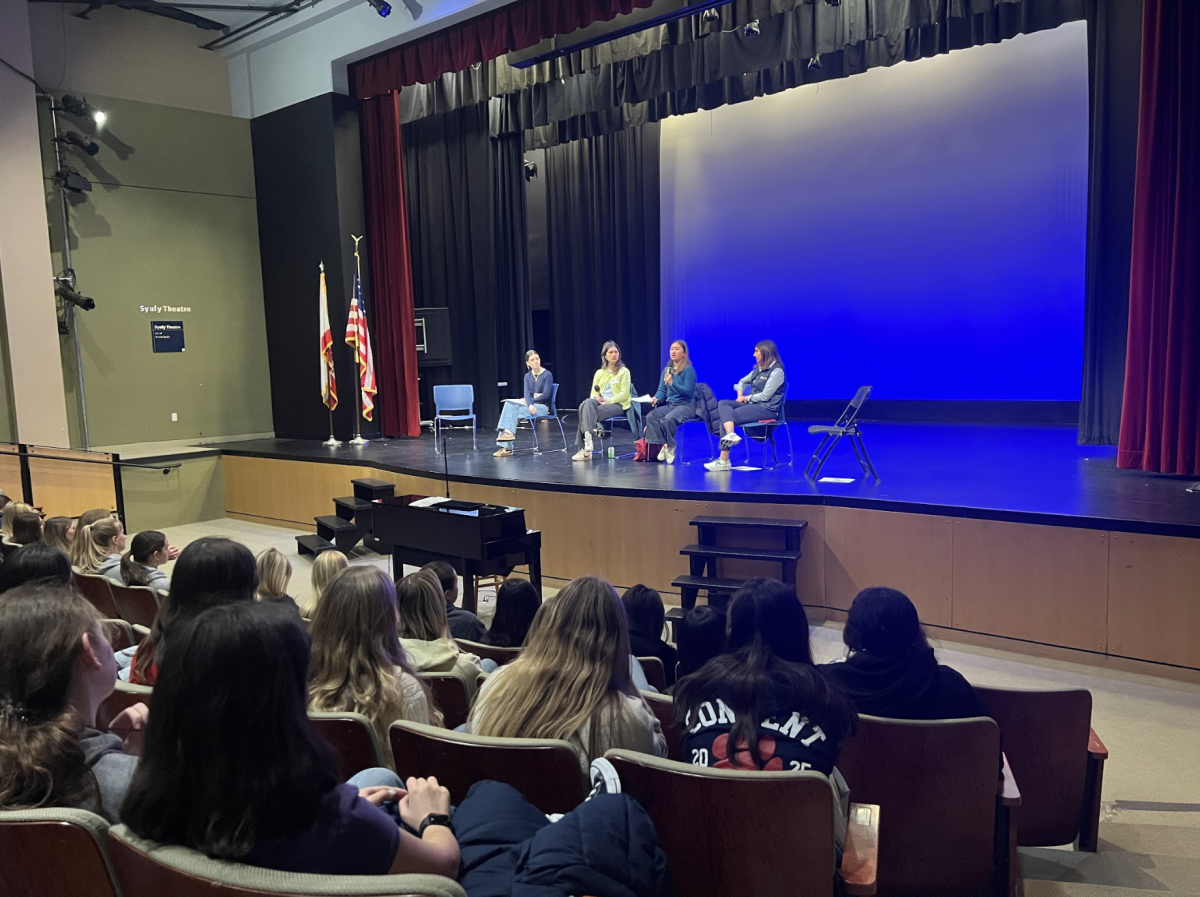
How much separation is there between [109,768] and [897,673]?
1720 mm

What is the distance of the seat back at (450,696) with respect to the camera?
245 cm

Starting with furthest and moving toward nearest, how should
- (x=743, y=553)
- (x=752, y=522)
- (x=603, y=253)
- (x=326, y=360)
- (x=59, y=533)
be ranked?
(x=603, y=253) < (x=326, y=360) < (x=752, y=522) < (x=743, y=553) < (x=59, y=533)

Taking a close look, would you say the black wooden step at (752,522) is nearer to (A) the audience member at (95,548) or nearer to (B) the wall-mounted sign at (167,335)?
(A) the audience member at (95,548)

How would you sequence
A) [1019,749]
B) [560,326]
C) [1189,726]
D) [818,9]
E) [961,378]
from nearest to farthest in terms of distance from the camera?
[1019,749], [1189,726], [818,9], [961,378], [560,326]

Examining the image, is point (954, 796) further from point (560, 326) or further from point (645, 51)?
point (560, 326)

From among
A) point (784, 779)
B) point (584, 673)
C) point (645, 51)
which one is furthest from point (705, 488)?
point (645, 51)

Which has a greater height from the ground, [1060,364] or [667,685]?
[1060,364]

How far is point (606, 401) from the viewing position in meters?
7.59

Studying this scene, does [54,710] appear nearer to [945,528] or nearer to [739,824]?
[739,824]

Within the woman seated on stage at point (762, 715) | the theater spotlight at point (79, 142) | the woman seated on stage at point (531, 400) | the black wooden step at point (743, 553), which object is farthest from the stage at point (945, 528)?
the theater spotlight at point (79, 142)

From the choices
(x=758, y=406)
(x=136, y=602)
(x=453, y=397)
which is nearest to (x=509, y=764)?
(x=136, y=602)

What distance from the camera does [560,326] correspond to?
12.1 meters

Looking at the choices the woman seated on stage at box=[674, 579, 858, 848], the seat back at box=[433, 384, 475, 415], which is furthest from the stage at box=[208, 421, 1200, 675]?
the woman seated on stage at box=[674, 579, 858, 848]

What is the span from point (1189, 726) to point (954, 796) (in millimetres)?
2162
